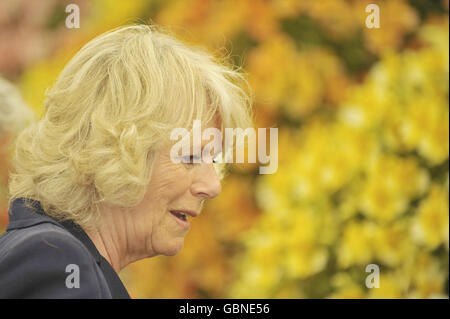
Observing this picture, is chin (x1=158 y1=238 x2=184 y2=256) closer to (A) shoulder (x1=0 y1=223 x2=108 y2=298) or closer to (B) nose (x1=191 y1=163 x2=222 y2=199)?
(B) nose (x1=191 y1=163 x2=222 y2=199)

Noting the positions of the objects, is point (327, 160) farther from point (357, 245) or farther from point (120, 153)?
point (120, 153)

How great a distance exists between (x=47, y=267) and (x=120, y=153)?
35cm

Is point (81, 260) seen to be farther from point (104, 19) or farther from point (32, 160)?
point (104, 19)

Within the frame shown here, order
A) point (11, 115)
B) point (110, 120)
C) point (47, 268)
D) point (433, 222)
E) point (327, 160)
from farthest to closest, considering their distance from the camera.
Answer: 1. point (11, 115)
2. point (327, 160)
3. point (433, 222)
4. point (110, 120)
5. point (47, 268)

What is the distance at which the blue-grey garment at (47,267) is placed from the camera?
1.27 meters

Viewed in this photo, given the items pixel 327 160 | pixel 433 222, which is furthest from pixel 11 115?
pixel 433 222

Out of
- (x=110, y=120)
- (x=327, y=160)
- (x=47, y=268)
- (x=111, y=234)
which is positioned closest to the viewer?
(x=47, y=268)

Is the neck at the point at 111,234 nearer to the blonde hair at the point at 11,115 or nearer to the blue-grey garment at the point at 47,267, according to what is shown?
the blue-grey garment at the point at 47,267

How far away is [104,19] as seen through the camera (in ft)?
13.0

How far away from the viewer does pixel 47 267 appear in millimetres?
1280

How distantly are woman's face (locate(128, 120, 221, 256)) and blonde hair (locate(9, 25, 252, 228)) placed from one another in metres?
0.05

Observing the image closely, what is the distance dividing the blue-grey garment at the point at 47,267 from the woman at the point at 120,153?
0.17 ft

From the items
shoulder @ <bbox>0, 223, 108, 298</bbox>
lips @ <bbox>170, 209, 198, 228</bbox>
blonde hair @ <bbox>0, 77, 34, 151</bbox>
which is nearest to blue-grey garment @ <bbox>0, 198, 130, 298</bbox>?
shoulder @ <bbox>0, 223, 108, 298</bbox>
